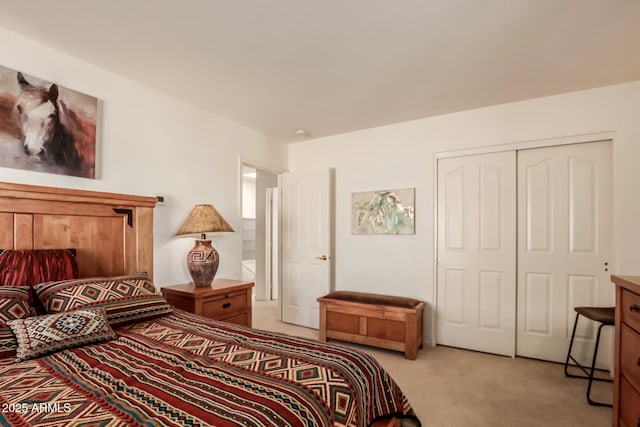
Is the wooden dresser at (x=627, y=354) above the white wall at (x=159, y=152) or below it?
below

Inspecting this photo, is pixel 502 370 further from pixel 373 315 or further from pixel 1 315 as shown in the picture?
pixel 1 315

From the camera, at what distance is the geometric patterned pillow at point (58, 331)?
4.66 feet

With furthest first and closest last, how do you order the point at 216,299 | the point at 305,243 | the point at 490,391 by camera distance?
the point at 305,243
the point at 216,299
the point at 490,391

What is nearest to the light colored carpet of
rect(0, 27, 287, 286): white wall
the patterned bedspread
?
the patterned bedspread

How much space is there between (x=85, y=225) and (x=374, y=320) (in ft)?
8.67

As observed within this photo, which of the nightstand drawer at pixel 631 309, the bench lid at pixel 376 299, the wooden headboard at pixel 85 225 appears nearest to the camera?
the nightstand drawer at pixel 631 309

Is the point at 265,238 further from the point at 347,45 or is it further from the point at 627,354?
the point at 627,354

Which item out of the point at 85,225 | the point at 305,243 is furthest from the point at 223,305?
the point at 305,243

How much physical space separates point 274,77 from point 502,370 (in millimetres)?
3176

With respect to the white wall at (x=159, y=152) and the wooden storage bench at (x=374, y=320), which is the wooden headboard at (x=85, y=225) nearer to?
the white wall at (x=159, y=152)

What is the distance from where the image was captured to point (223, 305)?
2.78 metres

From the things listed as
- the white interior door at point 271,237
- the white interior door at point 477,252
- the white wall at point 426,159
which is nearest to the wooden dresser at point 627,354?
the white wall at point 426,159

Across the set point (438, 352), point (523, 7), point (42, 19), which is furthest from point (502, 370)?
point (42, 19)

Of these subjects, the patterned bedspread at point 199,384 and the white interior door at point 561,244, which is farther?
the white interior door at point 561,244
